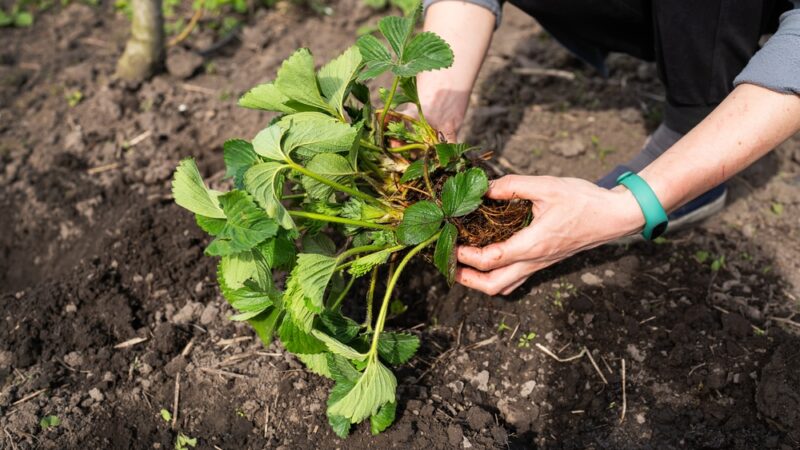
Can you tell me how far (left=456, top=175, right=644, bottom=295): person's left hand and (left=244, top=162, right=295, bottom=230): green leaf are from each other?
494mm

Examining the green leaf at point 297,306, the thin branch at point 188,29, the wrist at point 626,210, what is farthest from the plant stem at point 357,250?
the thin branch at point 188,29

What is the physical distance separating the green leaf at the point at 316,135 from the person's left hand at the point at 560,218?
14.6 inches

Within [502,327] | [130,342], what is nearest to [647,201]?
[502,327]

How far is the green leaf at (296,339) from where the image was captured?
148cm

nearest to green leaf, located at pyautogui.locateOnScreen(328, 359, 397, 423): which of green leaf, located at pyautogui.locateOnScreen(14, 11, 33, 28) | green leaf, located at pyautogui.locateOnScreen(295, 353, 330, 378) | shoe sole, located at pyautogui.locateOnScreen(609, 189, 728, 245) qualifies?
green leaf, located at pyautogui.locateOnScreen(295, 353, 330, 378)

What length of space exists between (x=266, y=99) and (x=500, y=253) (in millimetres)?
642

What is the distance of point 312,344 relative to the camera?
4.88 ft

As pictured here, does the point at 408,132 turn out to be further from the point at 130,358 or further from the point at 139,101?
the point at 139,101

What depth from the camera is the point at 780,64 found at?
57.3 inches

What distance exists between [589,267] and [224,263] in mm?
1056

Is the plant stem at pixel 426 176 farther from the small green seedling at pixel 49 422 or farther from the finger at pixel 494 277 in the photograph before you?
the small green seedling at pixel 49 422

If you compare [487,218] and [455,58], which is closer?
[487,218]

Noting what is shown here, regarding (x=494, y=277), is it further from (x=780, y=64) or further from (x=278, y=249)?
(x=780, y=64)

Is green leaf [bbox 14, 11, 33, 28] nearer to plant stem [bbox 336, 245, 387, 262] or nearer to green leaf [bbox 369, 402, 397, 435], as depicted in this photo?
plant stem [bbox 336, 245, 387, 262]
